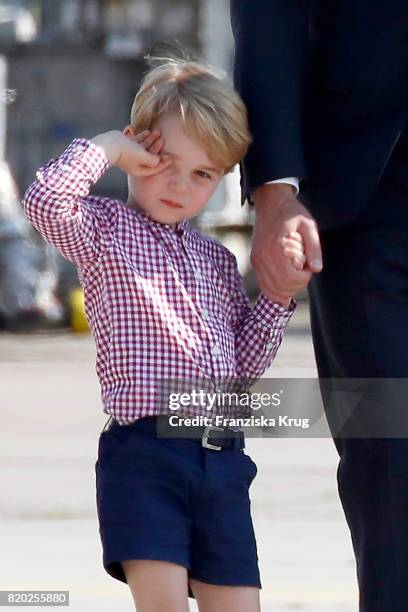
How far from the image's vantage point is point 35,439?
6992mm

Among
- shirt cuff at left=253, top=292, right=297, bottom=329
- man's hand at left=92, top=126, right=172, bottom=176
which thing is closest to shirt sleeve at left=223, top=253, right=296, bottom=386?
shirt cuff at left=253, top=292, right=297, bottom=329

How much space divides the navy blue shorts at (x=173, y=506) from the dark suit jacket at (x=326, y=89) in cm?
50

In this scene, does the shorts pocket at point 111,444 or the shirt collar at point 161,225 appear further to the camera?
the shirt collar at point 161,225

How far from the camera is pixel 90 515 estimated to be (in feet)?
17.2

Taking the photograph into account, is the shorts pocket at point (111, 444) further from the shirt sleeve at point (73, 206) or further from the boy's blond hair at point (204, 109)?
the boy's blond hair at point (204, 109)

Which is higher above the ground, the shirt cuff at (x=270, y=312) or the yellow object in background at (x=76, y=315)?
the shirt cuff at (x=270, y=312)

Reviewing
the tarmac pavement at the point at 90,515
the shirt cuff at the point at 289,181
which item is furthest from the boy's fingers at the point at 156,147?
the tarmac pavement at the point at 90,515

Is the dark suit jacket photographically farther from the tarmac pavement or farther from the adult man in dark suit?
the tarmac pavement

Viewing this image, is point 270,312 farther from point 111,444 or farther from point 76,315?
point 76,315

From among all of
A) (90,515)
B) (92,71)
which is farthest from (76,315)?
(90,515)

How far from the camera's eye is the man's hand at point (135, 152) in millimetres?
2734

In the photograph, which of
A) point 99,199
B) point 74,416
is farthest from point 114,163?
point 74,416

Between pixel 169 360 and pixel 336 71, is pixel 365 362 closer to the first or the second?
pixel 169 360

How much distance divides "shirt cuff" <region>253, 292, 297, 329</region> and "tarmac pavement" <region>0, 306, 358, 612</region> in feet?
4.93
